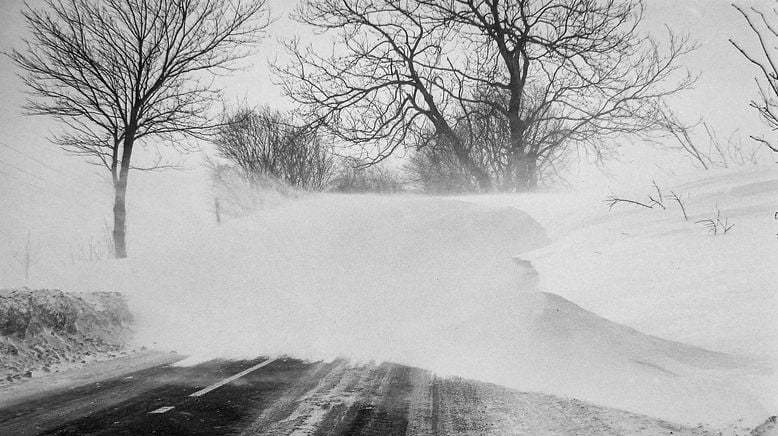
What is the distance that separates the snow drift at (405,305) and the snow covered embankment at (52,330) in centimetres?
61

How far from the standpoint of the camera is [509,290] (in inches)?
239

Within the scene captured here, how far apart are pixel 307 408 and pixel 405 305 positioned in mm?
3746

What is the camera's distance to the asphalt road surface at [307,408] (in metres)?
3.01

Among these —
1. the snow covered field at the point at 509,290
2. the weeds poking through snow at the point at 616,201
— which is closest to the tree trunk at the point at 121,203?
the snow covered field at the point at 509,290

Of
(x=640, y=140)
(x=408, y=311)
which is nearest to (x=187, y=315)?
(x=408, y=311)

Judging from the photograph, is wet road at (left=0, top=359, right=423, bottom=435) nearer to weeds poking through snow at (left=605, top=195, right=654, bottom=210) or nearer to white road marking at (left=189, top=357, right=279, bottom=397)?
white road marking at (left=189, top=357, right=279, bottom=397)

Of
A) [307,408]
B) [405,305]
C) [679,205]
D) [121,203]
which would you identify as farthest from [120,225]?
[679,205]

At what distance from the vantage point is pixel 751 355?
2908mm

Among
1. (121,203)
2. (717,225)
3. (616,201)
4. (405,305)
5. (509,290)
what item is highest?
(121,203)

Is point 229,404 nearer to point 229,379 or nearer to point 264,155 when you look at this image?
point 229,379

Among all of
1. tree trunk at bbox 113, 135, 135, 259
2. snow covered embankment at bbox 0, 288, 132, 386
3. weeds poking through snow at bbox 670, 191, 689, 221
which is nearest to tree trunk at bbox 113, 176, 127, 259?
tree trunk at bbox 113, 135, 135, 259

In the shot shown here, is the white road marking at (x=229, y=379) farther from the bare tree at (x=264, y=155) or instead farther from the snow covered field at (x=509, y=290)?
the bare tree at (x=264, y=155)

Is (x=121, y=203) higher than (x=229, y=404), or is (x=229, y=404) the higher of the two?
(x=121, y=203)

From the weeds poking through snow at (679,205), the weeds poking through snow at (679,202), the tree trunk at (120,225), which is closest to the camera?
the weeds poking through snow at (679,205)
